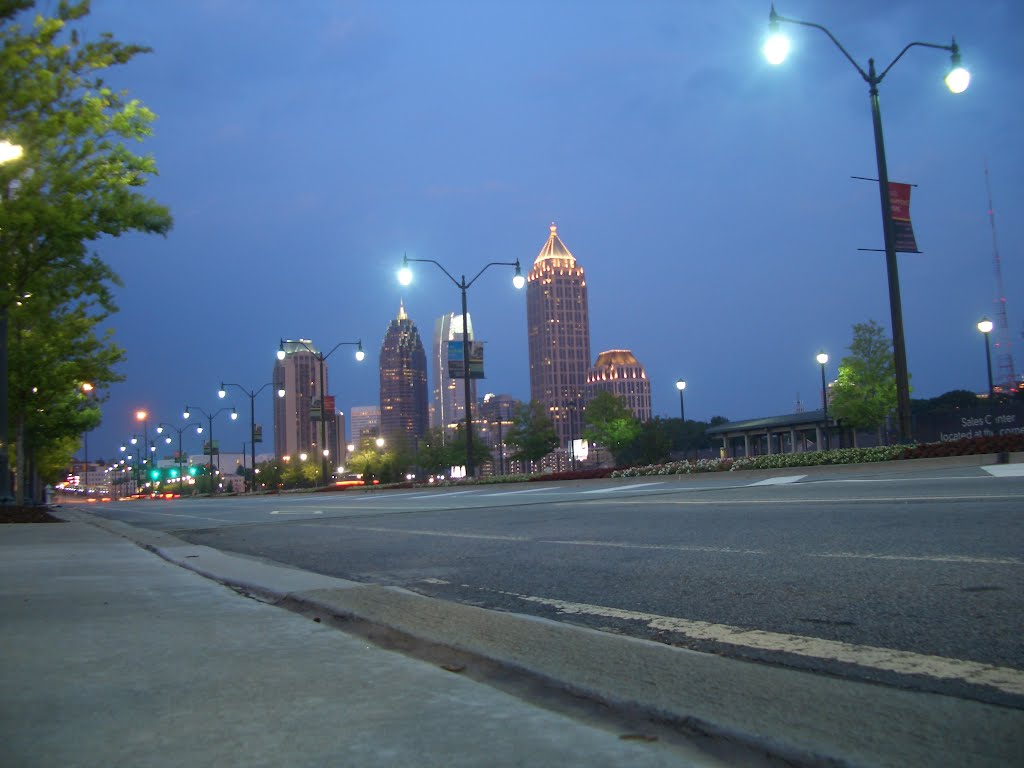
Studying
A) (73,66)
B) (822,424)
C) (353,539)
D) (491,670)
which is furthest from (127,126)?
(822,424)

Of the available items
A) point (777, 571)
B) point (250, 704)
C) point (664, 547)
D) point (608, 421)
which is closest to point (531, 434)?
point (608, 421)

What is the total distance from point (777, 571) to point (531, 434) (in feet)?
266

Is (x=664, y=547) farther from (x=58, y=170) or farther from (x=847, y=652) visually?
(x=58, y=170)

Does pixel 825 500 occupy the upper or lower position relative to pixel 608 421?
lower

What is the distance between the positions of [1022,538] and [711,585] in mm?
2559

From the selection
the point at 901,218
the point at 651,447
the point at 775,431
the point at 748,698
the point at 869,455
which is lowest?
the point at 748,698

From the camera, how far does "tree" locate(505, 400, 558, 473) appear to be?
8650 cm

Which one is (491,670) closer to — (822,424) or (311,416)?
(311,416)

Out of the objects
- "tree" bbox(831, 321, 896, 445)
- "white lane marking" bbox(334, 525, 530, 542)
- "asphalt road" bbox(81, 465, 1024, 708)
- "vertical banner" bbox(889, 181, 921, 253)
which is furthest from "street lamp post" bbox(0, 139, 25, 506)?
"tree" bbox(831, 321, 896, 445)

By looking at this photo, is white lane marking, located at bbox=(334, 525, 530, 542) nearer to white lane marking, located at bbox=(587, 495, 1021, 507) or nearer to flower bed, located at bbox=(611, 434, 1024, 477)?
white lane marking, located at bbox=(587, 495, 1021, 507)

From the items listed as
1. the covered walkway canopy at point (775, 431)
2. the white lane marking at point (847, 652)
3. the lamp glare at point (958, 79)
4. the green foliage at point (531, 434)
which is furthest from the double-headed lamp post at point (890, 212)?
the green foliage at point (531, 434)

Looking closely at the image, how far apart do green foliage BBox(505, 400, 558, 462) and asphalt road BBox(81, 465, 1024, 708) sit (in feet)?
241

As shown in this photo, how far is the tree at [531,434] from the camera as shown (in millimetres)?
86500

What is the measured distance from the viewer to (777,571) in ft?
19.4
